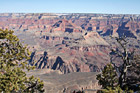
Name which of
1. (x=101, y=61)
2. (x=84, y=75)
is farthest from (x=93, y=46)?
(x=84, y=75)

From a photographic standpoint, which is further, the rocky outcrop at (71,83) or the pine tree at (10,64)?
the rocky outcrop at (71,83)

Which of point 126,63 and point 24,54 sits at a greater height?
point 24,54

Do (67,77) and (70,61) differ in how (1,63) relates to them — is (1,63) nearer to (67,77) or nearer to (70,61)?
(67,77)

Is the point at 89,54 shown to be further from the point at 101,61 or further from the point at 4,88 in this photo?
the point at 4,88

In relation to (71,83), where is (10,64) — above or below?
above

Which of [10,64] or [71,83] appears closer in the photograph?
[10,64]

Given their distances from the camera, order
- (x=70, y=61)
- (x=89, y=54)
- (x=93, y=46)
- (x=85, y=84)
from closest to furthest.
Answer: (x=85, y=84), (x=70, y=61), (x=89, y=54), (x=93, y=46)

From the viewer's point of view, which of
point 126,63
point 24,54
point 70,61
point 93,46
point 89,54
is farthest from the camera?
point 93,46

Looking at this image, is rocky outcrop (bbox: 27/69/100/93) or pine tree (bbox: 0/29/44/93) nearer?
pine tree (bbox: 0/29/44/93)

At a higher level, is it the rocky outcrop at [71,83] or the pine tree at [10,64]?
the pine tree at [10,64]

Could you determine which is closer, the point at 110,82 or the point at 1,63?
the point at 1,63

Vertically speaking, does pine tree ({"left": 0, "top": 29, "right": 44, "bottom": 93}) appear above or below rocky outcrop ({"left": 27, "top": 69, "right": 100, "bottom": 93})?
above
